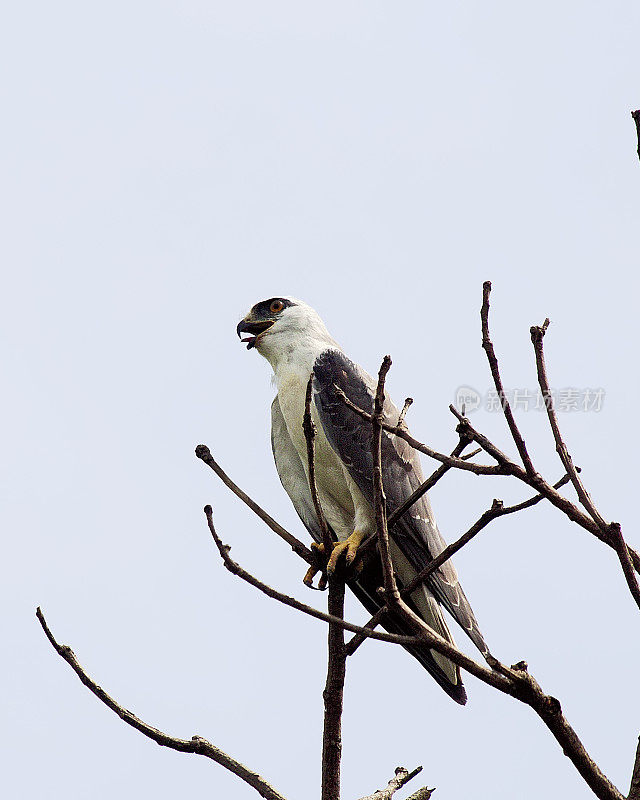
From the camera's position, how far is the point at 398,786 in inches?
124

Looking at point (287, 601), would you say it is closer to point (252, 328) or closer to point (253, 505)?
point (253, 505)

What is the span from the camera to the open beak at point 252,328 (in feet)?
18.7

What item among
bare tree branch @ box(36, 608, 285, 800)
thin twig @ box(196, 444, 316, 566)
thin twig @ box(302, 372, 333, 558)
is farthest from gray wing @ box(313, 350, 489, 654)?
bare tree branch @ box(36, 608, 285, 800)

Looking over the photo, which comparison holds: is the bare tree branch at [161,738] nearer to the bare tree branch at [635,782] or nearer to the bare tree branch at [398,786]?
the bare tree branch at [398,786]

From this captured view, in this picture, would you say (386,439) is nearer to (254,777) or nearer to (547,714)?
(254,777)

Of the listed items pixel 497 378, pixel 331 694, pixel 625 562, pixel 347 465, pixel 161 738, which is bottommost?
pixel 161 738

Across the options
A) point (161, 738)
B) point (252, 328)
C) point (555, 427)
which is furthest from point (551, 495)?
point (252, 328)

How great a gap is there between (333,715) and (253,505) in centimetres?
87

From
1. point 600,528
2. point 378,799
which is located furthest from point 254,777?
point 600,528

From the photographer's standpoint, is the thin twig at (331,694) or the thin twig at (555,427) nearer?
the thin twig at (555,427)

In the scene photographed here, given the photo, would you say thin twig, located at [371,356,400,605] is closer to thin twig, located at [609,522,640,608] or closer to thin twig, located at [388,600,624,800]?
thin twig, located at [388,600,624,800]

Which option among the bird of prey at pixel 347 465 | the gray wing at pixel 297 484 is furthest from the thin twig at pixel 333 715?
the gray wing at pixel 297 484

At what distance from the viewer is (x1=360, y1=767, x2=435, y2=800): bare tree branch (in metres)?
2.96

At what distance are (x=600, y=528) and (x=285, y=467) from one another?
3.39 meters
